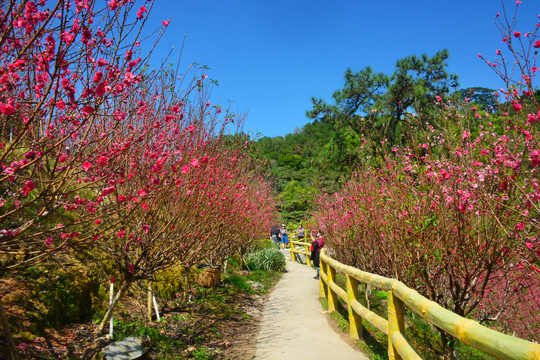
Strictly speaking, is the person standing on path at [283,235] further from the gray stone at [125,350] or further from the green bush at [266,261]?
the gray stone at [125,350]

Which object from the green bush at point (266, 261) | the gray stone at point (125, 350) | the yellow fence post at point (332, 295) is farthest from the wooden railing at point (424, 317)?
the green bush at point (266, 261)

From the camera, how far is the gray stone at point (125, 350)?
12.1ft

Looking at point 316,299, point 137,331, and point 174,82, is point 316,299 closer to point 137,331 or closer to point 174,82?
point 137,331

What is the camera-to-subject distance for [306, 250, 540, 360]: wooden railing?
4.84 feet

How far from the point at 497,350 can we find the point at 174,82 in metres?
4.89

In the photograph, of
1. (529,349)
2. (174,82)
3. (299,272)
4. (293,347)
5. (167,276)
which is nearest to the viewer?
(529,349)

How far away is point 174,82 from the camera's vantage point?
5137mm

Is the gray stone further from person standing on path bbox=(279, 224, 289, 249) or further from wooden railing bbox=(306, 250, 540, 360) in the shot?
person standing on path bbox=(279, 224, 289, 249)

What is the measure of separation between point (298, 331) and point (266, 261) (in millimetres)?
7865

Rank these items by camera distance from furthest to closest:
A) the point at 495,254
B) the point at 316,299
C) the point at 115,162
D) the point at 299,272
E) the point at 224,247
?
1. the point at 299,272
2. the point at 224,247
3. the point at 316,299
4. the point at 115,162
5. the point at 495,254

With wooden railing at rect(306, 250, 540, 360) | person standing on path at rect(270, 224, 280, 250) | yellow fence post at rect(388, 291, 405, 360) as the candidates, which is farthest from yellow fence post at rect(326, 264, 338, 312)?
person standing on path at rect(270, 224, 280, 250)

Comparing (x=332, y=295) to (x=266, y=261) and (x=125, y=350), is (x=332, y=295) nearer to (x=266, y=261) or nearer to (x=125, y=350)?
(x=125, y=350)

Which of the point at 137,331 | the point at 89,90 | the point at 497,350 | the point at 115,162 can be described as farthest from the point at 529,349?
the point at 137,331

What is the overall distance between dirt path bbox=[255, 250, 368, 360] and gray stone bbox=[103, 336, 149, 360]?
154 cm
